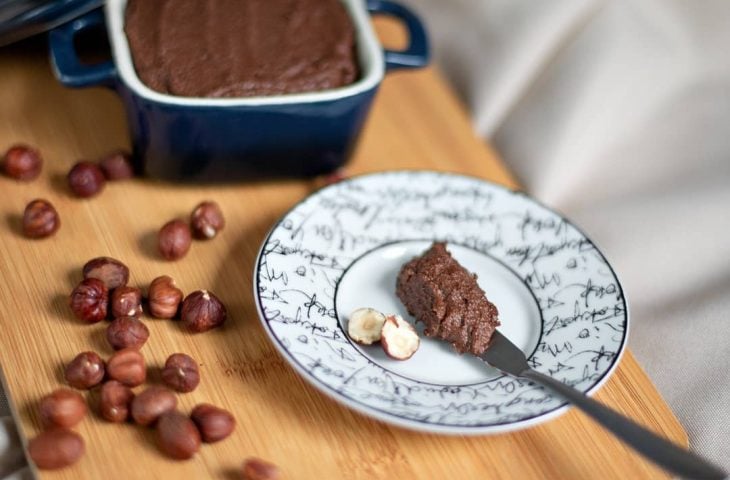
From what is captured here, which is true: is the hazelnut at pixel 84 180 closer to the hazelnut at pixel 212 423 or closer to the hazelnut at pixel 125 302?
the hazelnut at pixel 125 302

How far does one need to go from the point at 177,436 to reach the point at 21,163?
0.51 metres

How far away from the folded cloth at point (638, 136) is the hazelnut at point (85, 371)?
0.69m

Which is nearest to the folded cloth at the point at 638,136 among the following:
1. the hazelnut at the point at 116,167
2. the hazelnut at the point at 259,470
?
the hazelnut at the point at 259,470

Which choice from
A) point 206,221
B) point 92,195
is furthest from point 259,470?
point 92,195

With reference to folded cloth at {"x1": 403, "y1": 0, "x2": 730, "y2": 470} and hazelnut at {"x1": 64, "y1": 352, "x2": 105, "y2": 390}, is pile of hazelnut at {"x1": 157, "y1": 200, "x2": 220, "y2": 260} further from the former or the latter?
folded cloth at {"x1": 403, "y1": 0, "x2": 730, "y2": 470}

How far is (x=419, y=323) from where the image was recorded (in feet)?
3.64

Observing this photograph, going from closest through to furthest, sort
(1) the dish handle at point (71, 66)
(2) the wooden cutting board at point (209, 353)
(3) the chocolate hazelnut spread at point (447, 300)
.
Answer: (2) the wooden cutting board at point (209, 353), (3) the chocolate hazelnut spread at point (447, 300), (1) the dish handle at point (71, 66)

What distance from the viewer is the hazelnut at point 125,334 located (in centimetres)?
102

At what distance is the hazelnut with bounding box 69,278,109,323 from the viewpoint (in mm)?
1049

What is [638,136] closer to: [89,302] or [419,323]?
[419,323]

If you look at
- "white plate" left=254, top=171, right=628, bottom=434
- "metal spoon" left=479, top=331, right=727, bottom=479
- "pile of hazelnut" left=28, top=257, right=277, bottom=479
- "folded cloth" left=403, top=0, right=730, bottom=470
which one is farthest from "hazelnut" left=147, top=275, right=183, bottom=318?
"folded cloth" left=403, top=0, right=730, bottom=470

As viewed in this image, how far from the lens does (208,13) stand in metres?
1.26

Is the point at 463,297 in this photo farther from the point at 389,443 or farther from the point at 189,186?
the point at 189,186

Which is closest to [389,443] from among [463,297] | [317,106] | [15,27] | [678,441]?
[463,297]
